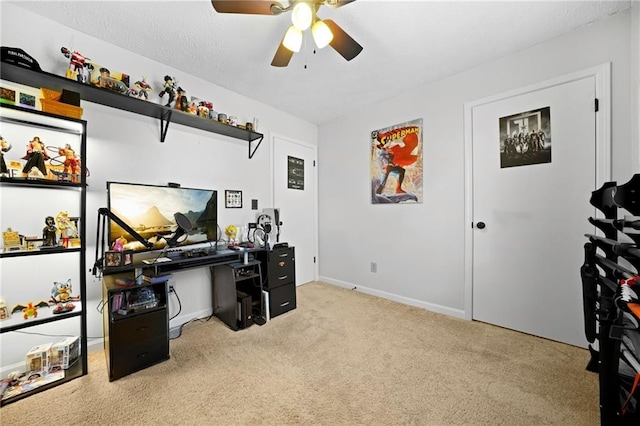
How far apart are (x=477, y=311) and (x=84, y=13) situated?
409 centimetres

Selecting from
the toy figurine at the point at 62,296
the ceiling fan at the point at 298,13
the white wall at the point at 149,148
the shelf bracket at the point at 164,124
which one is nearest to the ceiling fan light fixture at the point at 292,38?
the ceiling fan at the point at 298,13

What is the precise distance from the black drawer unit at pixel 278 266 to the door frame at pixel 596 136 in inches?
73.0

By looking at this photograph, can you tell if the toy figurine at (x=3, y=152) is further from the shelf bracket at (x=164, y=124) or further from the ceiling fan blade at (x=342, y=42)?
the ceiling fan blade at (x=342, y=42)

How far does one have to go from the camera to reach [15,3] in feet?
5.46

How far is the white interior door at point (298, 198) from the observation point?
3404mm

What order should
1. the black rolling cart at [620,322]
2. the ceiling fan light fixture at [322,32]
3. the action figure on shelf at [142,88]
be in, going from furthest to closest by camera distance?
the action figure on shelf at [142,88] < the ceiling fan light fixture at [322,32] < the black rolling cart at [620,322]

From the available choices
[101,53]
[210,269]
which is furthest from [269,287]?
[101,53]

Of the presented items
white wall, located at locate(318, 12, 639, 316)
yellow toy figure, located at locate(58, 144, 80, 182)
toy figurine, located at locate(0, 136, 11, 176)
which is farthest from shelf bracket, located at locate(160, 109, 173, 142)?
white wall, located at locate(318, 12, 639, 316)

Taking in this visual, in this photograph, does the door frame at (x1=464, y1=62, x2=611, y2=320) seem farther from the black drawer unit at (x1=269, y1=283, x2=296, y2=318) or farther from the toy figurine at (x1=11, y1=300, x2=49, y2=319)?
the toy figurine at (x1=11, y1=300, x2=49, y2=319)

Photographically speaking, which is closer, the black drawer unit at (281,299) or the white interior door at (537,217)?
the white interior door at (537,217)

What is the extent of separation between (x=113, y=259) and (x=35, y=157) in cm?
82

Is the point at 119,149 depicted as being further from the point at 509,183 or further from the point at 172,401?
the point at 509,183

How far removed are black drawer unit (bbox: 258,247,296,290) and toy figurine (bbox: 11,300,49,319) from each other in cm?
162

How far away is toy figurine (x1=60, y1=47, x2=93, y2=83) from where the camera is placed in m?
1.74
